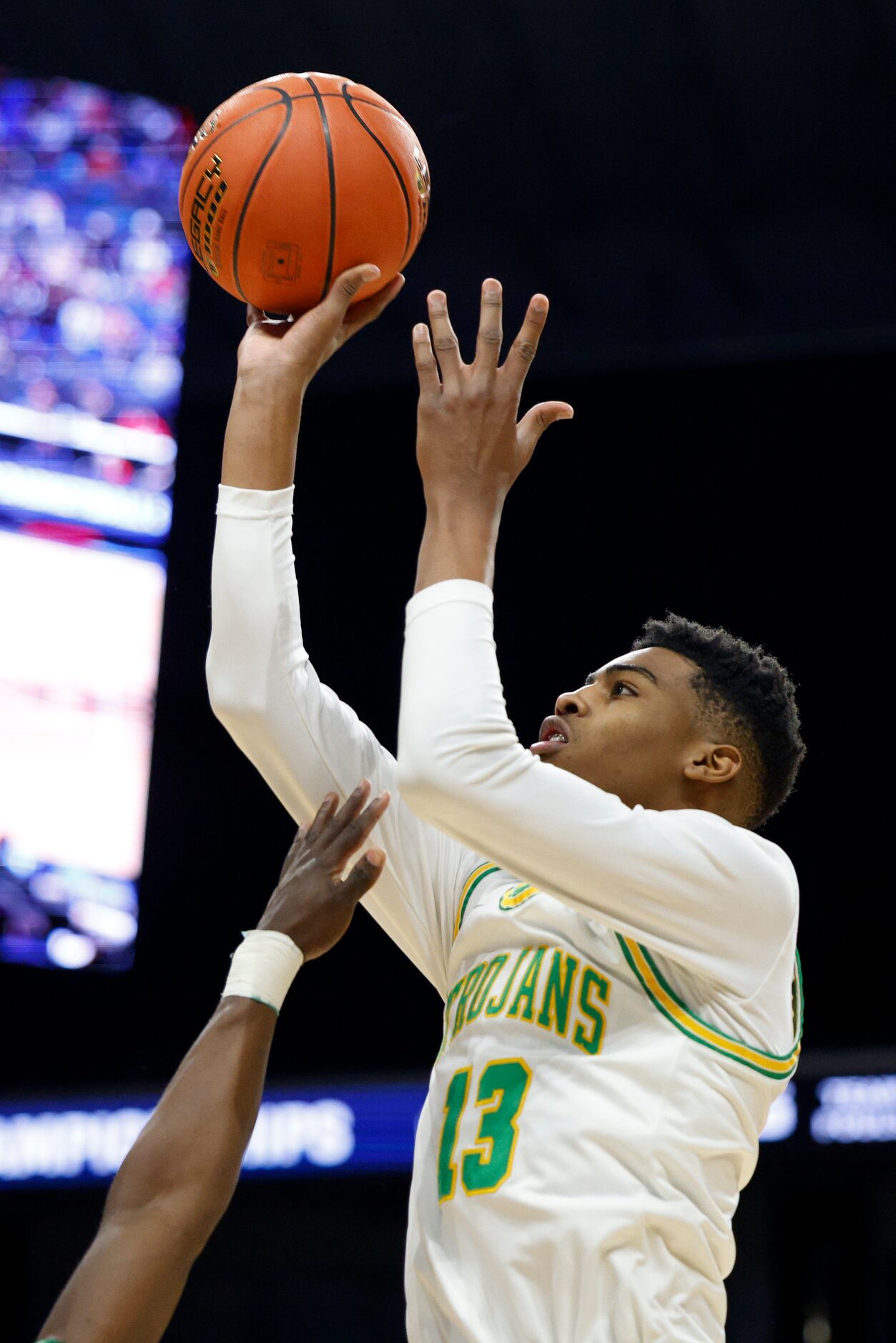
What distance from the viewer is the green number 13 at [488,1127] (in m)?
2.09

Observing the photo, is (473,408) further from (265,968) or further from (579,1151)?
(579,1151)

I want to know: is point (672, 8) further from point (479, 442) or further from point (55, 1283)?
point (55, 1283)

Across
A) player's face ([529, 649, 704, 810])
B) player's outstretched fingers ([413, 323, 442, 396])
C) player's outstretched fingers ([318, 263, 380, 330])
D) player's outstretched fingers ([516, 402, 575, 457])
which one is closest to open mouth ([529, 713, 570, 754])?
player's face ([529, 649, 704, 810])

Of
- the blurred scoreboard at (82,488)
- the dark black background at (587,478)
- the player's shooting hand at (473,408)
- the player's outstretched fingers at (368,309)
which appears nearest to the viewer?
the player's shooting hand at (473,408)

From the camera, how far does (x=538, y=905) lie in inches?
91.2

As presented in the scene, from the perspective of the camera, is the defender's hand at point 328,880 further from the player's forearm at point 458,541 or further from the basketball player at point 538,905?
the player's forearm at point 458,541

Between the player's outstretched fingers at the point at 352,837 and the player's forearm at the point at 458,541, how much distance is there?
348mm

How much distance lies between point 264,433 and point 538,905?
0.75 m

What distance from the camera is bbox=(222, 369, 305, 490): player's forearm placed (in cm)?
234

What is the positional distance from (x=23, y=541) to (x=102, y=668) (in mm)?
633

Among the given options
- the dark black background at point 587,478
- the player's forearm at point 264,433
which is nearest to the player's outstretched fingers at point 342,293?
the player's forearm at point 264,433

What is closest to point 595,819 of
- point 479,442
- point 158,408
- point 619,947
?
point 619,947

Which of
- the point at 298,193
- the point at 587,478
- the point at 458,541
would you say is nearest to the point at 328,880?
the point at 458,541

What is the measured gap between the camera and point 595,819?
2.08m
